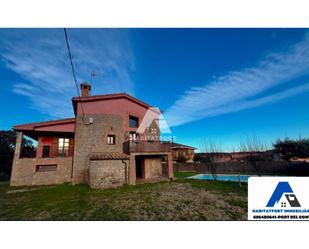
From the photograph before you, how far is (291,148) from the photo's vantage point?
15297 mm

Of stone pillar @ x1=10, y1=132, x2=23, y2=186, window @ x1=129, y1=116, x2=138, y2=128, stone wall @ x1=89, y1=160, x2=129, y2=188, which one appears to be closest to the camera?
stone wall @ x1=89, y1=160, x2=129, y2=188

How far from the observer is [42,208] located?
5703mm

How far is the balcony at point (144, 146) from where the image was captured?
10.4 metres

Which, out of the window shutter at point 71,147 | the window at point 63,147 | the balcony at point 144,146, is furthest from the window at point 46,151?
the balcony at point 144,146

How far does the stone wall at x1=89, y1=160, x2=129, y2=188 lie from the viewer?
8.95 meters

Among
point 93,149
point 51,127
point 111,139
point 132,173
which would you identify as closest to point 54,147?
point 51,127

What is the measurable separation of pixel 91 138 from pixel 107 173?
3.18 metres

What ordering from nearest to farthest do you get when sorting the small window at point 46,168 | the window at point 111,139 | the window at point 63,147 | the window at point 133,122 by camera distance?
1. the small window at point 46,168
2. the window at point 111,139
3. the window at point 63,147
4. the window at point 133,122

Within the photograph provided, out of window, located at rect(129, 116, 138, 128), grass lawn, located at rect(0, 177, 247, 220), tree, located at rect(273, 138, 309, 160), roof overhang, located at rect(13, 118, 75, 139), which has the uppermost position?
window, located at rect(129, 116, 138, 128)

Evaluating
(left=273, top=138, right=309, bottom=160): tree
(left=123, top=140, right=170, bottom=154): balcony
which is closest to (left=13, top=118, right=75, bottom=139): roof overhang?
(left=123, top=140, right=170, bottom=154): balcony

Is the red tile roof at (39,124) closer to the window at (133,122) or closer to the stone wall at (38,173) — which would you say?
the stone wall at (38,173)

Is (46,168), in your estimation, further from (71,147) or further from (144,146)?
(144,146)

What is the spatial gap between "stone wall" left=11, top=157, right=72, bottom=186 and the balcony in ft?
15.5

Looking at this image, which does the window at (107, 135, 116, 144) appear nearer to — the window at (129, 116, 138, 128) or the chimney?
the window at (129, 116, 138, 128)
